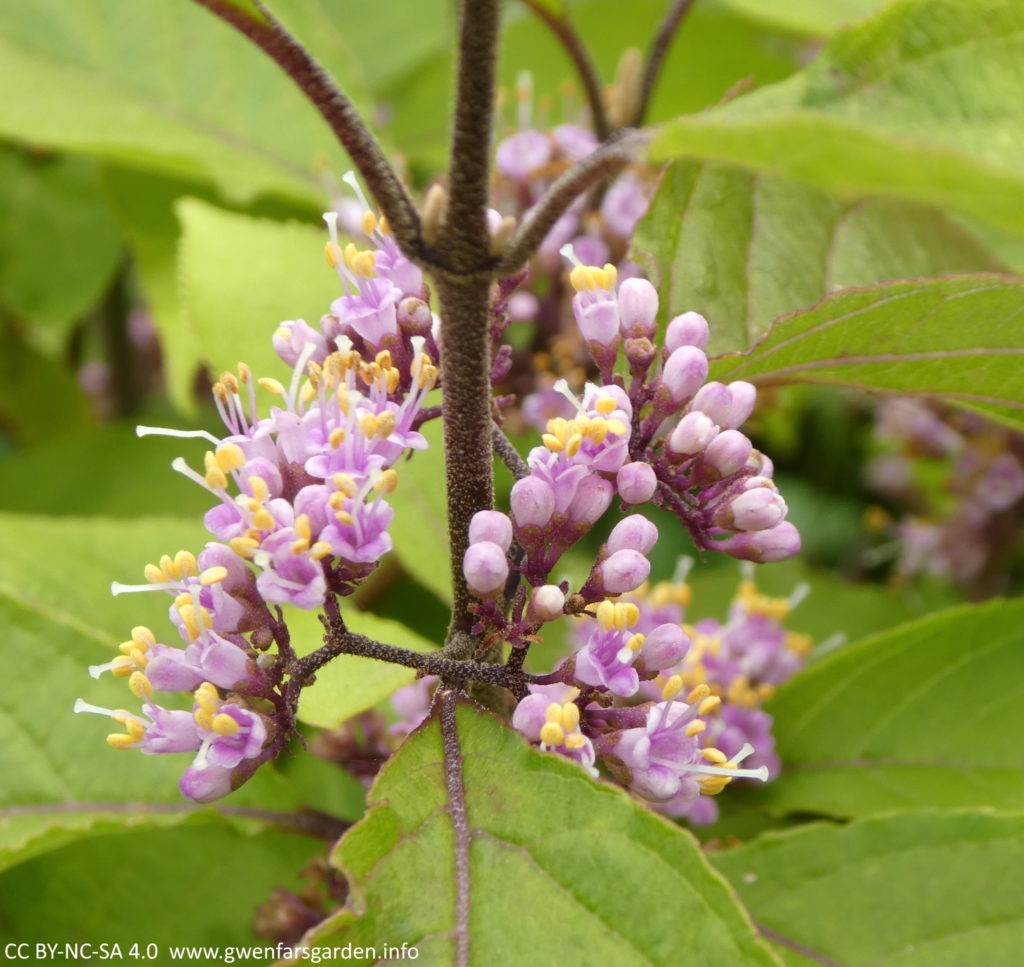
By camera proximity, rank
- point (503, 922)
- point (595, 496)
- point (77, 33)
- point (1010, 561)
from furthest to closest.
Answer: point (1010, 561)
point (77, 33)
point (595, 496)
point (503, 922)

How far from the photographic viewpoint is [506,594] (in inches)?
47.8

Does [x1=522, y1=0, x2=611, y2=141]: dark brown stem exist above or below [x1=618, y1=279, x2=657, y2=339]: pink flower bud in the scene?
above

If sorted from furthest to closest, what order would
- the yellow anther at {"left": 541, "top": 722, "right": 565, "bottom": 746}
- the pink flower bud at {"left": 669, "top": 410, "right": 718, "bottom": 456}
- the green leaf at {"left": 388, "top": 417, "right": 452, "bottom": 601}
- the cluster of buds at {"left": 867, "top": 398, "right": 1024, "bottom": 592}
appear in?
1. the cluster of buds at {"left": 867, "top": 398, "right": 1024, "bottom": 592}
2. the green leaf at {"left": 388, "top": 417, "right": 452, "bottom": 601}
3. the pink flower bud at {"left": 669, "top": 410, "right": 718, "bottom": 456}
4. the yellow anther at {"left": 541, "top": 722, "right": 565, "bottom": 746}

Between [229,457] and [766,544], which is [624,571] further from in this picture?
[229,457]

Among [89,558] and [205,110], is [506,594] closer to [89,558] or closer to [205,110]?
[89,558]

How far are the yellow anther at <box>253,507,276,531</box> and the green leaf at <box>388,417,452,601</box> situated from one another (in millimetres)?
622

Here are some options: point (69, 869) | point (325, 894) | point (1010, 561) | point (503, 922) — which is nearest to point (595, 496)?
point (503, 922)

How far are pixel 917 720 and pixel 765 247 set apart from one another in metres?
0.77

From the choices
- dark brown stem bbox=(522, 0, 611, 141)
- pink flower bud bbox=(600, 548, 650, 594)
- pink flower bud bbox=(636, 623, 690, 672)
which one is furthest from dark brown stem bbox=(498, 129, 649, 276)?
dark brown stem bbox=(522, 0, 611, 141)

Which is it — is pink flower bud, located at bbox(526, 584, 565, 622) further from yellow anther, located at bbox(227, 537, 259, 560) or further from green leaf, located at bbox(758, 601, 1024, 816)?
green leaf, located at bbox(758, 601, 1024, 816)

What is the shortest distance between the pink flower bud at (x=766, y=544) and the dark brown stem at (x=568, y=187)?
443mm

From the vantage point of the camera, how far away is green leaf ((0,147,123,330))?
2676 millimetres

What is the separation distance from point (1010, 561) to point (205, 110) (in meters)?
2.23

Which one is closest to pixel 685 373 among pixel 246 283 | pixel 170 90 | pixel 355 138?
pixel 355 138
